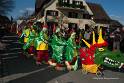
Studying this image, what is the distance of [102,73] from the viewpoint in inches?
567

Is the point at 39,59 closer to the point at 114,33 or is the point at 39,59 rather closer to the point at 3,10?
the point at 114,33

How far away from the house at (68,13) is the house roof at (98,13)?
175 cm

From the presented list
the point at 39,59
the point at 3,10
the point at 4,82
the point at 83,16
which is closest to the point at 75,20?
the point at 83,16

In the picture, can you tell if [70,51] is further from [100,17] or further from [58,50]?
[100,17]

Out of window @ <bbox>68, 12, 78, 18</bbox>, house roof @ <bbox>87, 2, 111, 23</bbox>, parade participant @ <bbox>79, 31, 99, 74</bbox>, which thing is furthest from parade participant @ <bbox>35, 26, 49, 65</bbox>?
house roof @ <bbox>87, 2, 111, 23</bbox>

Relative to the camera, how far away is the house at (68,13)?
66.8 m

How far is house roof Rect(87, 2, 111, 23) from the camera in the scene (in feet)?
242

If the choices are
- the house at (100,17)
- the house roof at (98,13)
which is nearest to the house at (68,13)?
the house at (100,17)

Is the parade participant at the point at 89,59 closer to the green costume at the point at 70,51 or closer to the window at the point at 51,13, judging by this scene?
the green costume at the point at 70,51

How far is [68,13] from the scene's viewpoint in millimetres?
70875

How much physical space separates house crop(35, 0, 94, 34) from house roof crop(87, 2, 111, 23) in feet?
5.76

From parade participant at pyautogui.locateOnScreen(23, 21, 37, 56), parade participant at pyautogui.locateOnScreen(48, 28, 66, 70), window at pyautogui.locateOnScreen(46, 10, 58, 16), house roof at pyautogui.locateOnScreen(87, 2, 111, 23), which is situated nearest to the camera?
parade participant at pyautogui.locateOnScreen(48, 28, 66, 70)

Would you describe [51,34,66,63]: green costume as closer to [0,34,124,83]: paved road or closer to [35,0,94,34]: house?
[0,34,124,83]: paved road

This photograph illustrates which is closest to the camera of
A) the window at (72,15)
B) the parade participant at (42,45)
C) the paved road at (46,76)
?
the paved road at (46,76)
